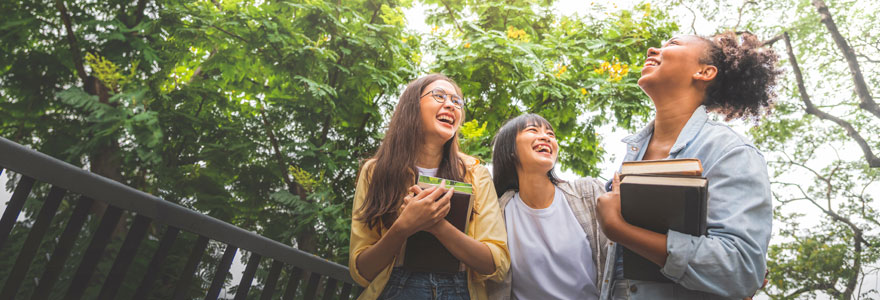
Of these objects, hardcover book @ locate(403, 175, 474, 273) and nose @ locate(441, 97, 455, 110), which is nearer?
hardcover book @ locate(403, 175, 474, 273)

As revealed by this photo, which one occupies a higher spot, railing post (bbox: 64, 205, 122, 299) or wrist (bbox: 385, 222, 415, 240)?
wrist (bbox: 385, 222, 415, 240)

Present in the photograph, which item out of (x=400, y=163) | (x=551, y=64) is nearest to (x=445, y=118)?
(x=400, y=163)

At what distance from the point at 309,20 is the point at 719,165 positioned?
3.99 metres

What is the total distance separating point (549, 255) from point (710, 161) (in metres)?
0.74

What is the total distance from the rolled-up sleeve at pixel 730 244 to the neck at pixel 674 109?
384 millimetres

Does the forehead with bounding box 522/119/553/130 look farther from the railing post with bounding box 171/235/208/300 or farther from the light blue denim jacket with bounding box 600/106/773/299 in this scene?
the railing post with bounding box 171/235/208/300

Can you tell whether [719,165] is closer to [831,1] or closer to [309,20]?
[309,20]

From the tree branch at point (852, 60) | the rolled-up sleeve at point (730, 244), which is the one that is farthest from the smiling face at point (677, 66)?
the tree branch at point (852, 60)

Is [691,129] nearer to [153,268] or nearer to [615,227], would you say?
[615,227]

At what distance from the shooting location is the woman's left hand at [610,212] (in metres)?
1.24

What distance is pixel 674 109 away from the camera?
5.14ft

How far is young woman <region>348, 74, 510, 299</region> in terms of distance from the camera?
5.05ft

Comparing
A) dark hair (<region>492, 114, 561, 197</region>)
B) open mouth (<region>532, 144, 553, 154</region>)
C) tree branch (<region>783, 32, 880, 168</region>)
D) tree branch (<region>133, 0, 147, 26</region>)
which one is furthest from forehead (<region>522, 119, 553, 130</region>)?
tree branch (<region>783, 32, 880, 168</region>)

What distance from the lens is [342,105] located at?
4.77m
